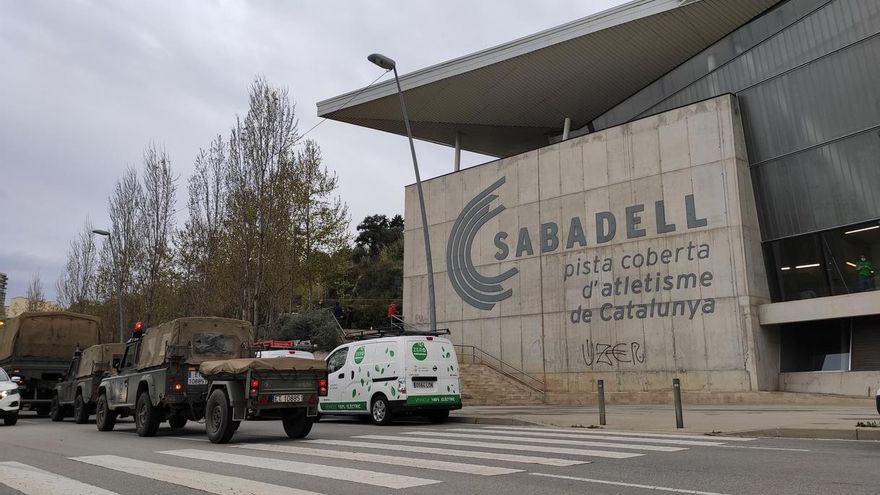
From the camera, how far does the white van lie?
589 inches

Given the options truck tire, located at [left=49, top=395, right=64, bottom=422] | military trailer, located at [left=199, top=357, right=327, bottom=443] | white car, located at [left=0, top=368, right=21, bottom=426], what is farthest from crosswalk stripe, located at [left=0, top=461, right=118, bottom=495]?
truck tire, located at [left=49, top=395, right=64, bottom=422]

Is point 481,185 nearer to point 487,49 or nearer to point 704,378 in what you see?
point 487,49

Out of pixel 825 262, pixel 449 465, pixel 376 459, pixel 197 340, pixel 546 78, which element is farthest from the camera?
pixel 546 78

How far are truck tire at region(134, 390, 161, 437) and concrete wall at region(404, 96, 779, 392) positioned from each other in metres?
15.9

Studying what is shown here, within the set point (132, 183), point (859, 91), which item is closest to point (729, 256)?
point (859, 91)

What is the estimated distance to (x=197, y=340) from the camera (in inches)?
535

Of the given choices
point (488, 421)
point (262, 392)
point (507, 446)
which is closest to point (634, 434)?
point (507, 446)

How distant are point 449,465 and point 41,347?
19.6m

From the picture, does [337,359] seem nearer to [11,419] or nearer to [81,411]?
[81,411]

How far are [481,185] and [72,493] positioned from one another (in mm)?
24416

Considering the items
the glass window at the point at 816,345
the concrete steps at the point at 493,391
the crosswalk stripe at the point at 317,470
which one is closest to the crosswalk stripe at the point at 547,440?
the crosswalk stripe at the point at 317,470

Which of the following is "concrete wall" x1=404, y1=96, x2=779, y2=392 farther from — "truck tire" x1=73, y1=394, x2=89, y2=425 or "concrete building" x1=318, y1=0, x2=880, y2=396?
"truck tire" x1=73, y1=394, x2=89, y2=425

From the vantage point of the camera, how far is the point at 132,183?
40125 mm

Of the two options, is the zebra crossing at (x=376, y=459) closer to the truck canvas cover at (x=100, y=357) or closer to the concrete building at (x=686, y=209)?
the truck canvas cover at (x=100, y=357)
